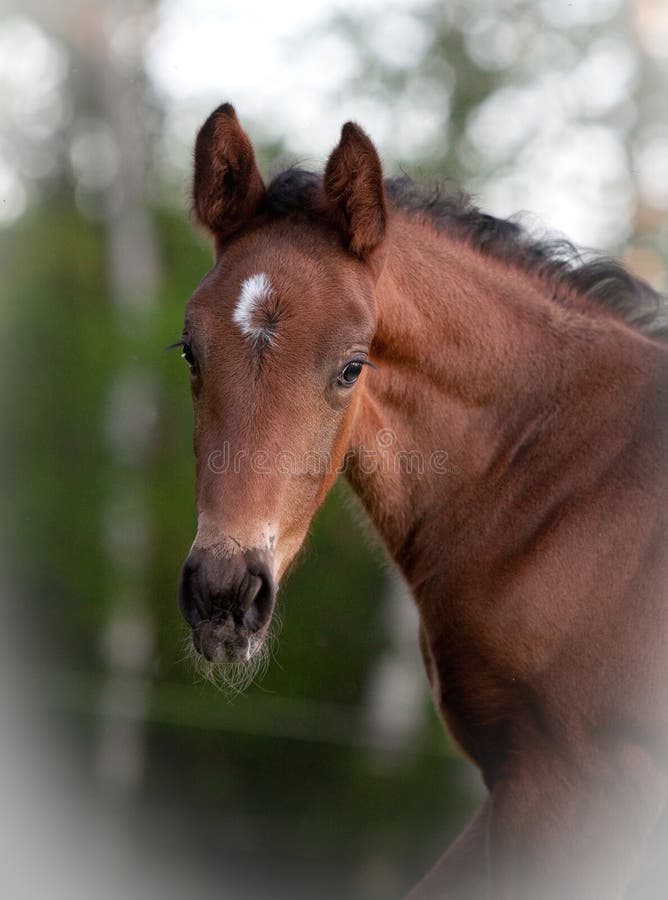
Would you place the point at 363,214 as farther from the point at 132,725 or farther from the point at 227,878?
the point at 132,725

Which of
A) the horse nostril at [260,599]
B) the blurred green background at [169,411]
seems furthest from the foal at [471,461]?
the blurred green background at [169,411]

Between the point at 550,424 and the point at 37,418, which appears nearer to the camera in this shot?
the point at 550,424

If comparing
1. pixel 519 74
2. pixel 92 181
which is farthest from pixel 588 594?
pixel 92 181

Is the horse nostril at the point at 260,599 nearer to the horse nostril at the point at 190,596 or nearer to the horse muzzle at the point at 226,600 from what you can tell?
the horse muzzle at the point at 226,600

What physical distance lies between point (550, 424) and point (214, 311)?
107cm

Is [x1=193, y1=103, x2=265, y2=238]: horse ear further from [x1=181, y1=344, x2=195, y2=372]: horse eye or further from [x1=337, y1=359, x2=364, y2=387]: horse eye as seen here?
[x1=337, y1=359, x2=364, y2=387]: horse eye

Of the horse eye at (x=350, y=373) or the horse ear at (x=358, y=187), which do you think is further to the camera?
the horse ear at (x=358, y=187)

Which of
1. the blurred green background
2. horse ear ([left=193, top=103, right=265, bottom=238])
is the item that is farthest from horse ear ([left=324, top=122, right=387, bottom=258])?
the blurred green background

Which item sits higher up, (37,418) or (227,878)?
(37,418)

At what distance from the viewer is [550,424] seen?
10.1 feet

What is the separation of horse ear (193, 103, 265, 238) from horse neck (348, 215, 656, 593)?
0.45 metres

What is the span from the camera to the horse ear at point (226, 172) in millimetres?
3010

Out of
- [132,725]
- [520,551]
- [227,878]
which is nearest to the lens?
[520,551]

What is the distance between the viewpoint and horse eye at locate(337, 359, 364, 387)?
8.91 ft
